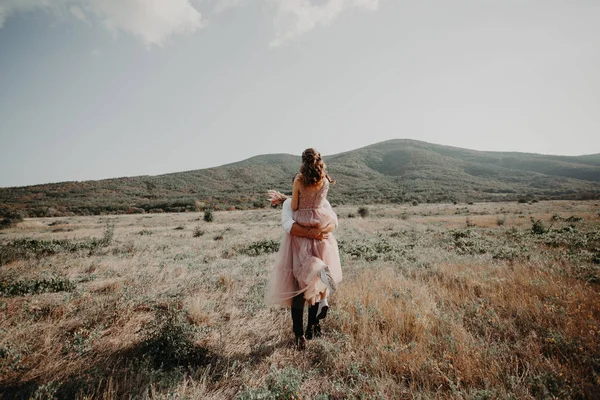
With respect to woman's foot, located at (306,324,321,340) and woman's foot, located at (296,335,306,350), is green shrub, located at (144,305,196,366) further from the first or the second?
woman's foot, located at (306,324,321,340)

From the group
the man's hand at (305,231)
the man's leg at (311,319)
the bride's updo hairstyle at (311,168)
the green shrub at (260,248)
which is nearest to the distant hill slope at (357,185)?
the green shrub at (260,248)

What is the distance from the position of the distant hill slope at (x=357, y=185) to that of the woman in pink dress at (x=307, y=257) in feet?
144

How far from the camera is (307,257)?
118 inches

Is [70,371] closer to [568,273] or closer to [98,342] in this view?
[98,342]

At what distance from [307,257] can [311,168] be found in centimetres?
104

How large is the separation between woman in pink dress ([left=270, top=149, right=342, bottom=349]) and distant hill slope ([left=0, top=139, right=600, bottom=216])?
44.0 meters

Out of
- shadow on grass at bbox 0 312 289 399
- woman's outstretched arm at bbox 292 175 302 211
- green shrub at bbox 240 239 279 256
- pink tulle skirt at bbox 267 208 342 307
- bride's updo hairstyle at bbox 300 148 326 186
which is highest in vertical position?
bride's updo hairstyle at bbox 300 148 326 186

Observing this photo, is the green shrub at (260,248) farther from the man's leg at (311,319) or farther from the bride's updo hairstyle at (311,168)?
the bride's updo hairstyle at (311,168)

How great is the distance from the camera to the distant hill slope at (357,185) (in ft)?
149

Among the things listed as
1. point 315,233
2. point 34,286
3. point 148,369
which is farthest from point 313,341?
point 34,286

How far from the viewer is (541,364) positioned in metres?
2.46

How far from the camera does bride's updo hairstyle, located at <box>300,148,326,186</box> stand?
295 cm

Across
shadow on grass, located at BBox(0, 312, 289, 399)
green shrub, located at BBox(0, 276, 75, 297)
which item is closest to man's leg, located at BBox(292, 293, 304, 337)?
shadow on grass, located at BBox(0, 312, 289, 399)

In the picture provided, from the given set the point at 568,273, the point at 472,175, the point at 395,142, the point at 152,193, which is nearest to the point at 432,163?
the point at 472,175
